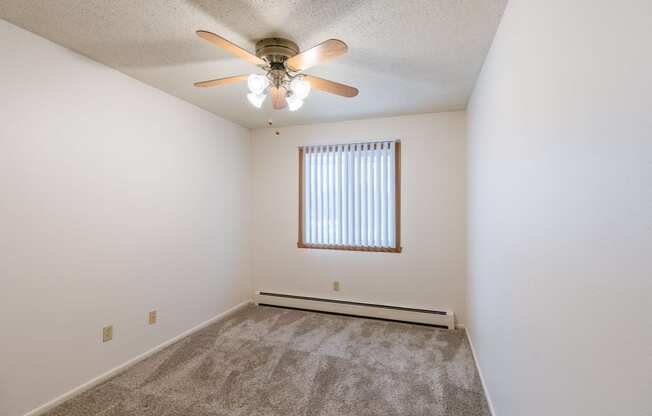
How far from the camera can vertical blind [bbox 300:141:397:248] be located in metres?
3.51

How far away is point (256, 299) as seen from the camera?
3967 millimetres

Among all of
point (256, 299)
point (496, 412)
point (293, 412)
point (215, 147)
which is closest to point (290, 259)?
point (256, 299)

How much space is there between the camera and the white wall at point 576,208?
1.95 feet

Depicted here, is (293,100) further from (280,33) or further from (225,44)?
(225,44)

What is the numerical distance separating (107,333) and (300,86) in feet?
7.82

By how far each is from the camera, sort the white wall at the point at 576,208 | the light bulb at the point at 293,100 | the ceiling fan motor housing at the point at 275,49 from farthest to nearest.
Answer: the light bulb at the point at 293,100, the ceiling fan motor housing at the point at 275,49, the white wall at the point at 576,208

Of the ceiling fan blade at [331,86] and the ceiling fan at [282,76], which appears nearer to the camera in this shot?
the ceiling fan at [282,76]

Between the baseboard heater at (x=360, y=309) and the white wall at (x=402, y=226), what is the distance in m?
0.10

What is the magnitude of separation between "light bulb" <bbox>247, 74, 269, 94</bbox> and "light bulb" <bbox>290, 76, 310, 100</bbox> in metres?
0.18

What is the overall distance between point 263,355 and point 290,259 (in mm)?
1460

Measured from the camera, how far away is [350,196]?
11.9ft

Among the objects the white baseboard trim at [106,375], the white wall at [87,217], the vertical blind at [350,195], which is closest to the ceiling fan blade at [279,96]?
the white wall at [87,217]

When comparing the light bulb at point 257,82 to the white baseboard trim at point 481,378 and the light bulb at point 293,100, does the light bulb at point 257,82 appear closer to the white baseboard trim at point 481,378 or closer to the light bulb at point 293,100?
the light bulb at point 293,100

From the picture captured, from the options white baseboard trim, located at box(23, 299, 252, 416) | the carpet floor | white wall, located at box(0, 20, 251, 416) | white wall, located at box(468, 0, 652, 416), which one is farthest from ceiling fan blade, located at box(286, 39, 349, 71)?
white baseboard trim, located at box(23, 299, 252, 416)
